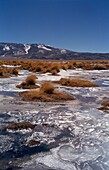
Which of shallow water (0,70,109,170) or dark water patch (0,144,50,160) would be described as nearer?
shallow water (0,70,109,170)

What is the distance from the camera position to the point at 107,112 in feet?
42.5

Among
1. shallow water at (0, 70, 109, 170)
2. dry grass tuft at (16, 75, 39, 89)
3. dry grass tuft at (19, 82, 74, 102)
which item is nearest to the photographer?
shallow water at (0, 70, 109, 170)

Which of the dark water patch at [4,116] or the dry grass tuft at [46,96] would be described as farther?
the dry grass tuft at [46,96]

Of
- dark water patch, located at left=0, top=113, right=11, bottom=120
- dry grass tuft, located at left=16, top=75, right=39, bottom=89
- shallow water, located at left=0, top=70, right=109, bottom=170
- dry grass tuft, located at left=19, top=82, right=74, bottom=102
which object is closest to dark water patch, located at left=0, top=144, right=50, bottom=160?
shallow water, located at left=0, top=70, right=109, bottom=170

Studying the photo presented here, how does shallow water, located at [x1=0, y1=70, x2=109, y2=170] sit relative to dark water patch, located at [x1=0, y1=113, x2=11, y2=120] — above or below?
below

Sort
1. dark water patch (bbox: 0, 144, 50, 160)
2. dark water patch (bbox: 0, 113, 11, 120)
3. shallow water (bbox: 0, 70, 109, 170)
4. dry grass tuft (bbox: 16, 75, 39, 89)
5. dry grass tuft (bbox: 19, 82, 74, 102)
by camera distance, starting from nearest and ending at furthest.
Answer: shallow water (bbox: 0, 70, 109, 170)
dark water patch (bbox: 0, 144, 50, 160)
dark water patch (bbox: 0, 113, 11, 120)
dry grass tuft (bbox: 19, 82, 74, 102)
dry grass tuft (bbox: 16, 75, 39, 89)

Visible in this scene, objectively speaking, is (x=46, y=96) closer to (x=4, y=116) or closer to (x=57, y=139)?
(x=4, y=116)

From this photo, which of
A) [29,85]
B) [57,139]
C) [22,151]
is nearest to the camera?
[22,151]

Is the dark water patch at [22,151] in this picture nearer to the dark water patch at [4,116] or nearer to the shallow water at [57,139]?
the shallow water at [57,139]

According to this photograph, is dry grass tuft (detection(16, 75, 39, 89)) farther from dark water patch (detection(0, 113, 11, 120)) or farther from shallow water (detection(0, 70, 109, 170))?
dark water patch (detection(0, 113, 11, 120))

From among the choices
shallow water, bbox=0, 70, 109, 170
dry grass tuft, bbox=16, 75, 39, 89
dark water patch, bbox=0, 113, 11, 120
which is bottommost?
shallow water, bbox=0, 70, 109, 170

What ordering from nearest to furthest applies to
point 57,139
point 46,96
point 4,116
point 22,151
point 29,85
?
1. point 22,151
2. point 57,139
3. point 4,116
4. point 46,96
5. point 29,85

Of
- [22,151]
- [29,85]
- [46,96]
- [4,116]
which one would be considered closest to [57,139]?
[22,151]

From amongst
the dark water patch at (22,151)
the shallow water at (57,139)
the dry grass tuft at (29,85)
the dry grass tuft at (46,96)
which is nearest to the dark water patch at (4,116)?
the shallow water at (57,139)
